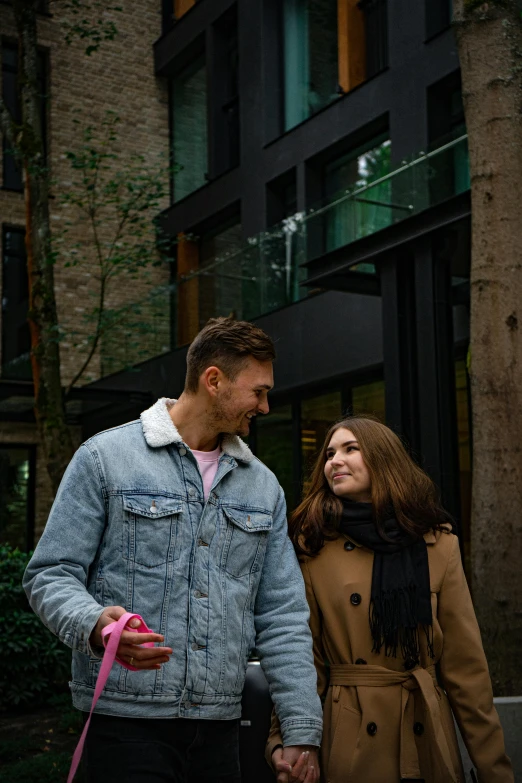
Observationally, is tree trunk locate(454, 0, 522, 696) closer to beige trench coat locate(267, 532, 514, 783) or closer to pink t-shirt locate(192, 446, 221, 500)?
beige trench coat locate(267, 532, 514, 783)

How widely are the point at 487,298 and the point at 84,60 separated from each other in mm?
17556

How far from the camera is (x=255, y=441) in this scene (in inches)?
624

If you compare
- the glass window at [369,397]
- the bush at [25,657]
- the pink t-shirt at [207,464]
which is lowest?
the bush at [25,657]

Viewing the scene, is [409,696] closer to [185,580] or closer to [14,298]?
[185,580]

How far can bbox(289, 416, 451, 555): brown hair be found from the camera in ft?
10.7

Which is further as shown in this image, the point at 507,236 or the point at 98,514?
the point at 507,236

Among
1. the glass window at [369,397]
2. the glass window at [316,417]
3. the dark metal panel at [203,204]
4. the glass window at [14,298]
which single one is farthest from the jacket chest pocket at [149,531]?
the glass window at [14,298]

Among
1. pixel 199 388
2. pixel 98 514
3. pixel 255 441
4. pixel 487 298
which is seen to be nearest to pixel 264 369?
pixel 199 388

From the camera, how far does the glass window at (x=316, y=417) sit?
1397 cm

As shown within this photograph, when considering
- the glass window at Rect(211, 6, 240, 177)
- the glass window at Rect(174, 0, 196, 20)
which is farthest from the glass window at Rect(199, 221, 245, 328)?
the glass window at Rect(174, 0, 196, 20)

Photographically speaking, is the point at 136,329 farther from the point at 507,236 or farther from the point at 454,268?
the point at 507,236

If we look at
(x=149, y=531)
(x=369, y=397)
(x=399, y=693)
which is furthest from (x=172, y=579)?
(x=369, y=397)

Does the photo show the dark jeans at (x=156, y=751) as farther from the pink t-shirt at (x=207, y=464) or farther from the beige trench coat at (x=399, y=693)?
the pink t-shirt at (x=207, y=464)

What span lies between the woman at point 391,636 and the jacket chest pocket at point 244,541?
47cm
